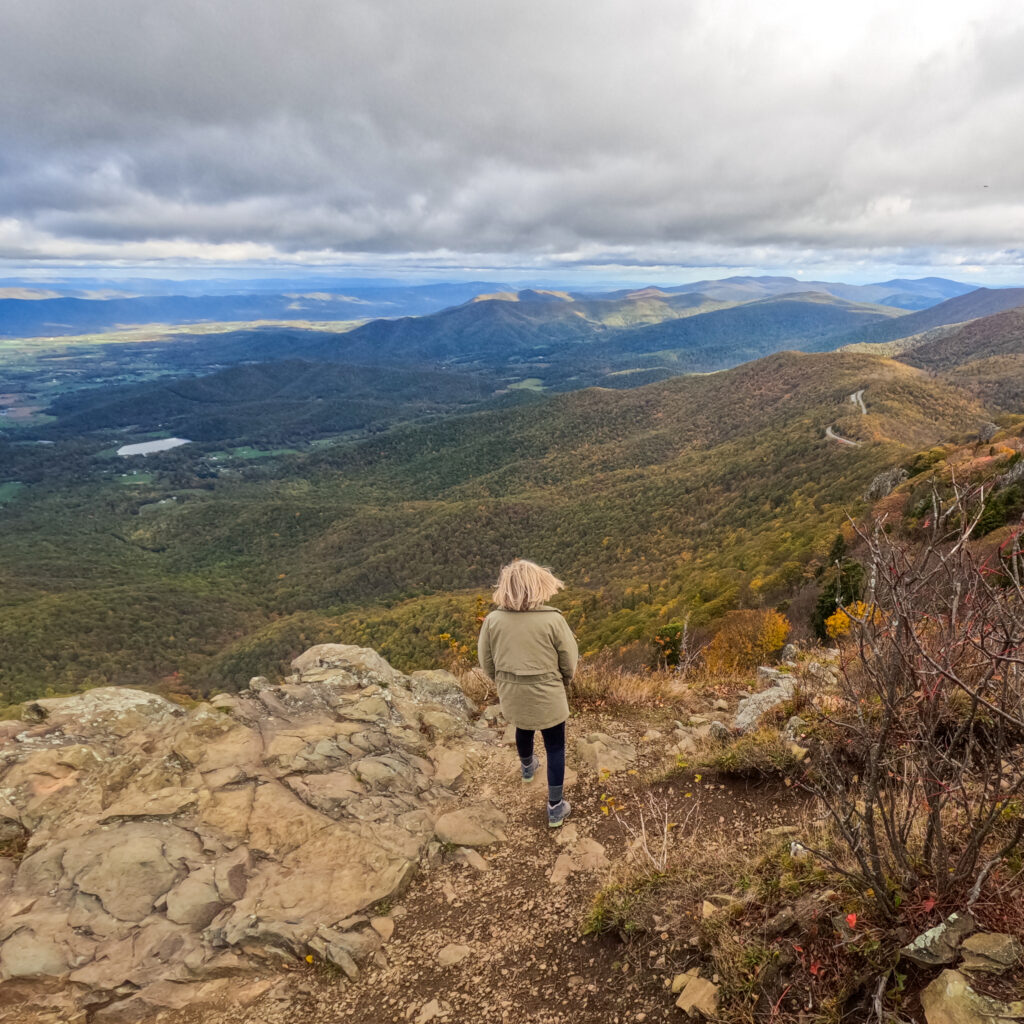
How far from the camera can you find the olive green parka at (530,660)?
493cm

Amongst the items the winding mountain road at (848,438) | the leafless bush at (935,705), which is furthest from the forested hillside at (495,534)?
the leafless bush at (935,705)

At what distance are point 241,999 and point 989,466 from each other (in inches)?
1147

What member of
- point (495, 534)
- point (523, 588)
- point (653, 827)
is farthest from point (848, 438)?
point (523, 588)

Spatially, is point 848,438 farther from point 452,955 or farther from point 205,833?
point 205,833

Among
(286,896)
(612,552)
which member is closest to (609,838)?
(286,896)

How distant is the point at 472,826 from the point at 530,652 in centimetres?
211

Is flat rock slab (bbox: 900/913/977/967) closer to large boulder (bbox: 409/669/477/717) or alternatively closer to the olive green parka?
the olive green parka

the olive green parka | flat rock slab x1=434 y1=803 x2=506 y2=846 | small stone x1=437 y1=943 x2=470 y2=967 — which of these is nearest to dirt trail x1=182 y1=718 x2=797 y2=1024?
small stone x1=437 y1=943 x2=470 y2=967

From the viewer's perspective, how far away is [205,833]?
543 centimetres

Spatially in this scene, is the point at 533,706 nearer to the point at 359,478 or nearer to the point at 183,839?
the point at 183,839

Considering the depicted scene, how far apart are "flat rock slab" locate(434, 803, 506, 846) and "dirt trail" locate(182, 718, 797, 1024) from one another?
0.39 ft

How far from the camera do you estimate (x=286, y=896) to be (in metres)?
4.73

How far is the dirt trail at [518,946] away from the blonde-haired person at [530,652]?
0.82 meters

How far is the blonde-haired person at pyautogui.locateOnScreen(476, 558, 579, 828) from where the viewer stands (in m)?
4.93
